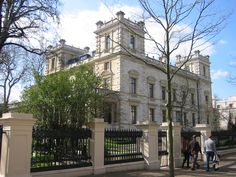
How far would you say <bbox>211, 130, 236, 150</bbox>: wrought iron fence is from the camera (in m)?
22.3

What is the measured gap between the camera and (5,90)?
37.1m

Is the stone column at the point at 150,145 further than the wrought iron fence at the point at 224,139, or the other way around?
the wrought iron fence at the point at 224,139

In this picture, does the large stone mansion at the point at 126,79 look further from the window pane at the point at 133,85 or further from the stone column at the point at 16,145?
the stone column at the point at 16,145

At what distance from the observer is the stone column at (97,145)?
41.7 ft

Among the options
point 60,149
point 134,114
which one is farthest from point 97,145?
point 134,114

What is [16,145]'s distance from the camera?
9773mm

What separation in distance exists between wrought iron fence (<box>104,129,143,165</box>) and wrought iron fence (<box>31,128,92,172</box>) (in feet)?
3.41

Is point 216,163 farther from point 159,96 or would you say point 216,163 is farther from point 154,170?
point 159,96

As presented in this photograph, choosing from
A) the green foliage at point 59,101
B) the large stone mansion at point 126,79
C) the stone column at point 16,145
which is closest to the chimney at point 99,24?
→ the large stone mansion at point 126,79

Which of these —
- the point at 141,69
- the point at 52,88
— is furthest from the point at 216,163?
the point at 141,69

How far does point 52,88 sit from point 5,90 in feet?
59.3

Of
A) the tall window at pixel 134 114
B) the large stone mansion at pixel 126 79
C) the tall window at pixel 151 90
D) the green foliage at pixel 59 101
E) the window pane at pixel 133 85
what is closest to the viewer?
the green foliage at pixel 59 101

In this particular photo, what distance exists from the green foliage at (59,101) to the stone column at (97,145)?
19.9 ft

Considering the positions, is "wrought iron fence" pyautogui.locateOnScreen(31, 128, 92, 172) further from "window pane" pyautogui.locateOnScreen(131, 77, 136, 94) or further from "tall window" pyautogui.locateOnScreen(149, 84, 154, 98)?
"tall window" pyautogui.locateOnScreen(149, 84, 154, 98)
